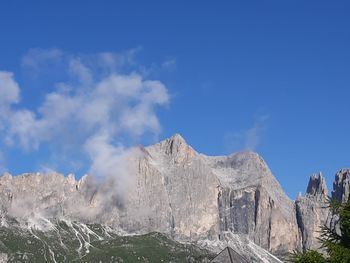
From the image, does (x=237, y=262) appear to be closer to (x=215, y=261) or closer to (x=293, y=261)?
(x=215, y=261)

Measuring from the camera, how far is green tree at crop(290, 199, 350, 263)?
2628cm

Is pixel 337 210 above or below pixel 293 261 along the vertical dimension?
A: above

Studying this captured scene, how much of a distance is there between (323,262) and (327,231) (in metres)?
2.10

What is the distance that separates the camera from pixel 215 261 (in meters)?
57.0

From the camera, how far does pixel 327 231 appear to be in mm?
28391

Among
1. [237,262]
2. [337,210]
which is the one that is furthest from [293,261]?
[237,262]

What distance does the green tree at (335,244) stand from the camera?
2628 cm

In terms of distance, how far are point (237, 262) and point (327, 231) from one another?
29.5 m

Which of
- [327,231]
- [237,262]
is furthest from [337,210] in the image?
[237,262]

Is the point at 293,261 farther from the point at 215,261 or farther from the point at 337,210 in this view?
the point at 215,261

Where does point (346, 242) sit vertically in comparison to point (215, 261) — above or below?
below

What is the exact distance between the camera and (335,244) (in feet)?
89.1

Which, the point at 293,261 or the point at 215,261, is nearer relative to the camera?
the point at 293,261

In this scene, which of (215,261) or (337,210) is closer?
(337,210)
